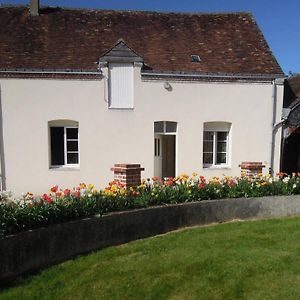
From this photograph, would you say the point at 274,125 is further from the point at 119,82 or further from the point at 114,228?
the point at 114,228

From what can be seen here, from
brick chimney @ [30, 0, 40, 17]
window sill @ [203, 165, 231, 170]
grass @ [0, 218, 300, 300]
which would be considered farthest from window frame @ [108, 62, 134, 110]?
grass @ [0, 218, 300, 300]

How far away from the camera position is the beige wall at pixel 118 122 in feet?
37.5

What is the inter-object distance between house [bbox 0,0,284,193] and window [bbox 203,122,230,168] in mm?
37

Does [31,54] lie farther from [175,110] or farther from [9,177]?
[175,110]

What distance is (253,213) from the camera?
25.5ft

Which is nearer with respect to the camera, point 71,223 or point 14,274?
point 14,274

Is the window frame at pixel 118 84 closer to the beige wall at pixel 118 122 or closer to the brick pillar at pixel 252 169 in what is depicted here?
the beige wall at pixel 118 122

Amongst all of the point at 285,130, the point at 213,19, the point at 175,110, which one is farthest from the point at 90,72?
the point at 285,130

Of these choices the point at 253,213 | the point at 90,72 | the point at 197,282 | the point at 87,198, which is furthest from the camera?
the point at 90,72

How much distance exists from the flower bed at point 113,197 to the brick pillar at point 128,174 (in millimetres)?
152

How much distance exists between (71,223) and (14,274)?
1.10m

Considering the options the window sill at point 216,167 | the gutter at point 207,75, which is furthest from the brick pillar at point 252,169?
the gutter at point 207,75

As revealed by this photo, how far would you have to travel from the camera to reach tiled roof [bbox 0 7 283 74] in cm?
1202

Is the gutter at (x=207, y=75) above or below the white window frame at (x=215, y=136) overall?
above
